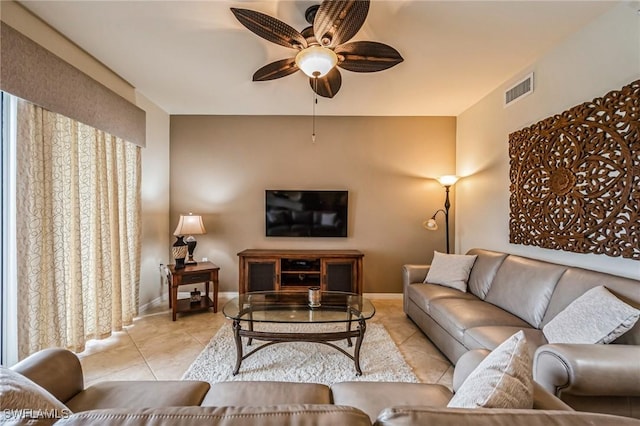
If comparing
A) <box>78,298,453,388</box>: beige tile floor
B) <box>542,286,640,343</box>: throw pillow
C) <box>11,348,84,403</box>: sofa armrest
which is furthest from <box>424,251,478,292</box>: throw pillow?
<box>11,348,84,403</box>: sofa armrest

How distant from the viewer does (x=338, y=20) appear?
169 cm

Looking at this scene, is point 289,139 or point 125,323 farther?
point 289,139

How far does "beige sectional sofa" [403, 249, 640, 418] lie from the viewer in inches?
50.4

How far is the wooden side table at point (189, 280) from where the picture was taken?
3.28m

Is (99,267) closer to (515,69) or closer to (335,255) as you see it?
(335,255)

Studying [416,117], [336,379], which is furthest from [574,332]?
[416,117]

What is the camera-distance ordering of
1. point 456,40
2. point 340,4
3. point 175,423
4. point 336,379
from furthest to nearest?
point 456,40 → point 336,379 → point 340,4 → point 175,423

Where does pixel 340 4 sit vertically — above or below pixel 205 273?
above

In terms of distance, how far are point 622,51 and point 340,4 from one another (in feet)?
6.62

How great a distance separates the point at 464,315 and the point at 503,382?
1591 mm

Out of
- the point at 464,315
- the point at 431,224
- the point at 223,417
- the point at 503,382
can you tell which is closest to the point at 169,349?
the point at 223,417

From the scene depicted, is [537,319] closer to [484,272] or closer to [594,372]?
[484,272]

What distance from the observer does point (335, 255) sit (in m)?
3.73

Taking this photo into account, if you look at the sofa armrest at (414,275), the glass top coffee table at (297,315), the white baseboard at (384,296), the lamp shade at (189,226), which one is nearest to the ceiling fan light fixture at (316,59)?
the glass top coffee table at (297,315)
